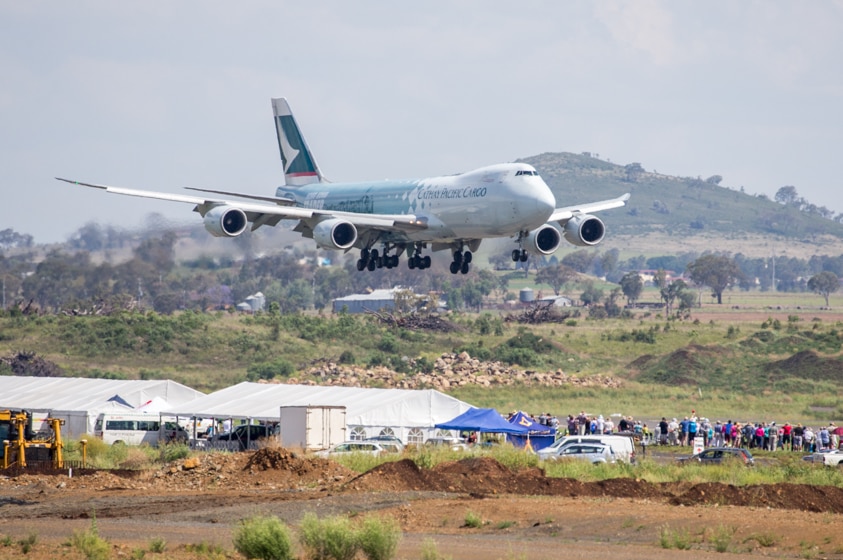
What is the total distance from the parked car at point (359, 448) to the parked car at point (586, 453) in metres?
5.62

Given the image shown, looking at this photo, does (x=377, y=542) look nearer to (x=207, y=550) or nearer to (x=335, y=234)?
(x=207, y=550)

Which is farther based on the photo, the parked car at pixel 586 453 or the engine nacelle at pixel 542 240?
the engine nacelle at pixel 542 240

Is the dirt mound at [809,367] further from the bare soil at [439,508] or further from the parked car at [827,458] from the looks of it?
the bare soil at [439,508]

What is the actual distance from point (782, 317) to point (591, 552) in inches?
4294

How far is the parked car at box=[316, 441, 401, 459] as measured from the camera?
42.5m

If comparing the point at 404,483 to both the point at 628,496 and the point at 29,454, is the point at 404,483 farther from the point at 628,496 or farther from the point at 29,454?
the point at 29,454

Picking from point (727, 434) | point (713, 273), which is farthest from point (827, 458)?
point (713, 273)

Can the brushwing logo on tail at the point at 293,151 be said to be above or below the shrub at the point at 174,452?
above

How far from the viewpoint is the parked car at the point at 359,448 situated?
42531mm

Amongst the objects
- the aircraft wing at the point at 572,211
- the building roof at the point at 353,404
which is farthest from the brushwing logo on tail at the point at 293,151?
the aircraft wing at the point at 572,211

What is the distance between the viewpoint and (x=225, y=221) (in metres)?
48.7

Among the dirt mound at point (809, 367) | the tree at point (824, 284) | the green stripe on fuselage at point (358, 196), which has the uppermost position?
the tree at point (824, 284)

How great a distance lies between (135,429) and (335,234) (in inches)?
450

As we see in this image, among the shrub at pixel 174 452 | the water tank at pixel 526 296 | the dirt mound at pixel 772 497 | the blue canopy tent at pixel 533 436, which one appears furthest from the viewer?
the water tank at pixel 526 296
